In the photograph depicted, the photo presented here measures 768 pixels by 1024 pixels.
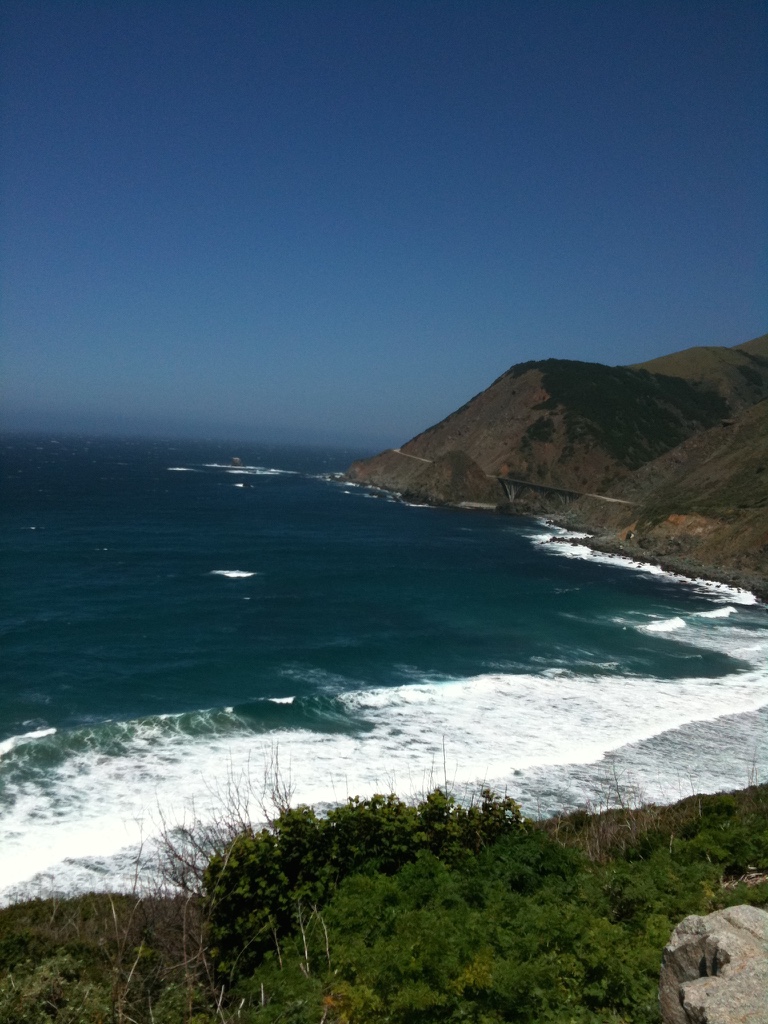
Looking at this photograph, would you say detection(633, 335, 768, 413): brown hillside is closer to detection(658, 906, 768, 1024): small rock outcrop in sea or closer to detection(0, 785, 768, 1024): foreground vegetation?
detection(0, 785, 768, 1024): foreground vegetation

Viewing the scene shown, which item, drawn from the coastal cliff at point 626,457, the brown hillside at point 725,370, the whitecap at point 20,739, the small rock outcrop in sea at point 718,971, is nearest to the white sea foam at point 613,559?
the coastal cliff at point 626,457

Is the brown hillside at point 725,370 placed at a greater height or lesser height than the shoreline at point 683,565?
greater

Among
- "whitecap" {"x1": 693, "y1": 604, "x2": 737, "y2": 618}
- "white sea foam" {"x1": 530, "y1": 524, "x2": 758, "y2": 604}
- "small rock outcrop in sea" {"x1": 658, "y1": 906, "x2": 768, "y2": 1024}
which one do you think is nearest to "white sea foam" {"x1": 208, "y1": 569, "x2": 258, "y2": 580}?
"whitecap" {"x1": 693, "y1": 604, "x2": 737, "y2": 618}

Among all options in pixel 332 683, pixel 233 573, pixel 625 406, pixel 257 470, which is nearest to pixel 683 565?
pixel 233 573

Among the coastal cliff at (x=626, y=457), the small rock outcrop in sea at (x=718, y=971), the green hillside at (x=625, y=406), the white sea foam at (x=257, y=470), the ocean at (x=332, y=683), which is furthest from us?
the white sea foam at (x=257, y=470)

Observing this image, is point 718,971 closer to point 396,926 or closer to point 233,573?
point 396,926

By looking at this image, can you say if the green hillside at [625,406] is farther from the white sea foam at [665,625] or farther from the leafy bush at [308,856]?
the leafy bush at [308,856]
